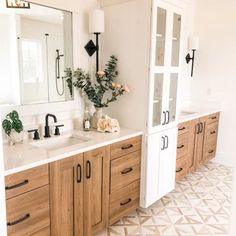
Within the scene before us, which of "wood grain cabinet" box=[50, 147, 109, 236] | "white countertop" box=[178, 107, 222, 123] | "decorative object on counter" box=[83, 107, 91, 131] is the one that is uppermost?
"decorative object on counter" box=[83, 107, 91, 131]

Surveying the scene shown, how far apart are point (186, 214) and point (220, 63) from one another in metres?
2.42

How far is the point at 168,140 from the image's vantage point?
2.73m

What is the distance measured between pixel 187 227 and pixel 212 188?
3.30 ft

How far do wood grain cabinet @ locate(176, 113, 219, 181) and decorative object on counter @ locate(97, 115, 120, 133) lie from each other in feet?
3.33

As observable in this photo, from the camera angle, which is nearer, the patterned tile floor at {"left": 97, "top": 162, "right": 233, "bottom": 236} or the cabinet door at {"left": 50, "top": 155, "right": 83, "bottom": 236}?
the cabinet door at {"left": 50, "top": 155, "right": 83, "bottom": 236}

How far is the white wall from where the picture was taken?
12.5 feet

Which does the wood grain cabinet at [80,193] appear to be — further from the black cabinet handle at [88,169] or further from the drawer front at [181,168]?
the drawer front at [181,168]

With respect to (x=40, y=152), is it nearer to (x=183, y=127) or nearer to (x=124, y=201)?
(x=124, y=201)

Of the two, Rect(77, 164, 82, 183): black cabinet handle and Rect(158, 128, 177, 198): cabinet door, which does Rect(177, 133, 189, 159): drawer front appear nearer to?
Rect(158, 128, 177, 198): cabinet door

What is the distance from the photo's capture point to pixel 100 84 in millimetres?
2510

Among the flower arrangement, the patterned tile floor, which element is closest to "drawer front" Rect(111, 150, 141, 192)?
the patterned tile floor

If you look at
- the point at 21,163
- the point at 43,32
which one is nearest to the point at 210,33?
the point at 43,32

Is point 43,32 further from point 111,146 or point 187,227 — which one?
point 187,227

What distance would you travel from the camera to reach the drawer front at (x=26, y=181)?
1.49 metres
